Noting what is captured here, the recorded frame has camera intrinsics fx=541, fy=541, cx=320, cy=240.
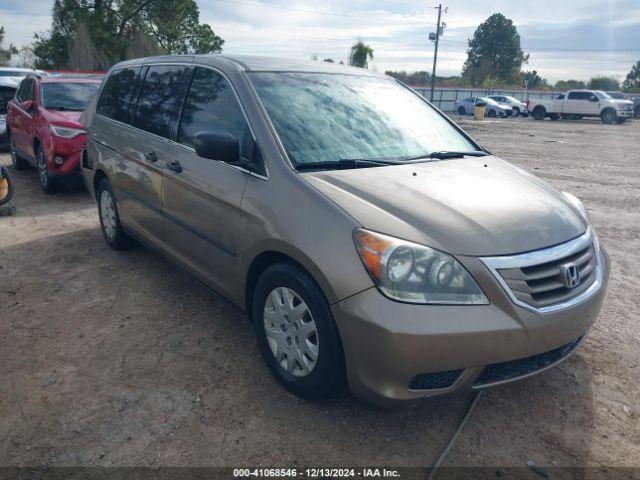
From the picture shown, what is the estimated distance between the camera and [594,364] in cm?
340

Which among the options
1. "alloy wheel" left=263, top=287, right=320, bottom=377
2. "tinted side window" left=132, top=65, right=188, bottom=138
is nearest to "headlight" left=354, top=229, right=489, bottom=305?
"alloy wheel" left=263, top=287, right=320, bottom=377

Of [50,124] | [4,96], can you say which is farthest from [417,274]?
[4,96]

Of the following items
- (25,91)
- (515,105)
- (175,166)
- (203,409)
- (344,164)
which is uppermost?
(515,105)

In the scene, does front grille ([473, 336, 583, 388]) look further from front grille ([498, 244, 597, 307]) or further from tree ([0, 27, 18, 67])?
tree ([0, 27, 18, 67])

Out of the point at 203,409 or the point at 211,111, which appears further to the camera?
the point at 211,111

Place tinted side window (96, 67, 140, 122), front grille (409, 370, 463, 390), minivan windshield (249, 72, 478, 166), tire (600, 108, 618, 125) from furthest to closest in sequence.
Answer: tire (600, 108, 618, 125)
tinted side window (96, 67, 140, 122)
minivan windshield (249, 72, 478, 166)
front grille (409, 370, 463, 390)

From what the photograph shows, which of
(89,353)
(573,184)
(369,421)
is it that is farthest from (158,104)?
(573,184)

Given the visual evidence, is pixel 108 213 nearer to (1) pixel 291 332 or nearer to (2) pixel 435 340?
(1) pixel 291 332

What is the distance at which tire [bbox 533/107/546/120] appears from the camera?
3466 cm

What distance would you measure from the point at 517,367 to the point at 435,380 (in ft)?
1.47

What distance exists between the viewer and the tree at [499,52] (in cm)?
10269

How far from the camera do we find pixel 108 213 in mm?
5277

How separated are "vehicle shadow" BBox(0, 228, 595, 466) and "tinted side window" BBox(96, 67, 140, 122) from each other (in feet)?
6.15

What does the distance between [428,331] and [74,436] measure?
1.80m
